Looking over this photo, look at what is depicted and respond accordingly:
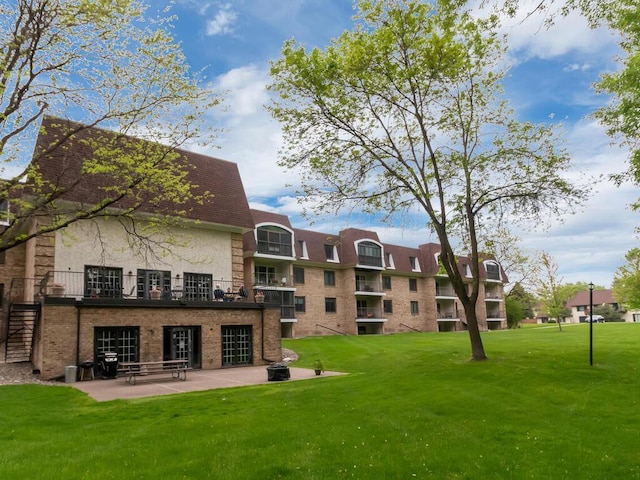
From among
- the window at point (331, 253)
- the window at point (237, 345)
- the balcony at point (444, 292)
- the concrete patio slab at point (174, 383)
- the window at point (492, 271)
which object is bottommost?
the concrete patio slab at point (174, 383)

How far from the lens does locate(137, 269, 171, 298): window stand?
2314 cm

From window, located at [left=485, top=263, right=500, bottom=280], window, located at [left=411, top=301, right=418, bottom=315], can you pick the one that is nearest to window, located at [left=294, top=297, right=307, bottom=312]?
window, located at [left=411, top=301, right=418, bottom=315]

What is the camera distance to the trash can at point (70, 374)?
1784 cm

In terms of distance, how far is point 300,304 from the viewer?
4016 cm

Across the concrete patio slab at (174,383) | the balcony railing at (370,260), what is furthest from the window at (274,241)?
the concrete patio slab at (174,383)

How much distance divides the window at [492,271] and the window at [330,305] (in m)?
22.1

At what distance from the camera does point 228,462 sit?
269 inches

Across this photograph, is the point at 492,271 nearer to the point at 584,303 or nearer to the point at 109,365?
the point at 109,365

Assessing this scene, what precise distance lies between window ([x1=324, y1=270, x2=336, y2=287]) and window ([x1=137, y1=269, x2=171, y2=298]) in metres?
20.4

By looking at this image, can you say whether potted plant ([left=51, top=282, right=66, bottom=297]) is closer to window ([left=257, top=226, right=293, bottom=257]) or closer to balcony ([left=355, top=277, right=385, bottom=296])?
window ([left=257, top=226, right=293, bottom=257])

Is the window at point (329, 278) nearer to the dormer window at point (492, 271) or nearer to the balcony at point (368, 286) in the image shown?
the balcony at point (368, 286)

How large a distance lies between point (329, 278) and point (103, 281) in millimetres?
23675

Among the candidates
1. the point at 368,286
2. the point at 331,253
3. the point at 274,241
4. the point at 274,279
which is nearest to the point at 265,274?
the point at 274,279

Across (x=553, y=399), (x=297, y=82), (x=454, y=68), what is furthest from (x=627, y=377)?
(x=297, y=82)
